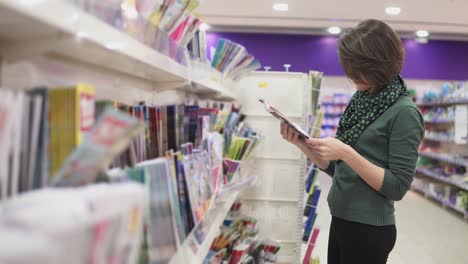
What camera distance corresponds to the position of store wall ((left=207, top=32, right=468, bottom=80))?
8.82 m

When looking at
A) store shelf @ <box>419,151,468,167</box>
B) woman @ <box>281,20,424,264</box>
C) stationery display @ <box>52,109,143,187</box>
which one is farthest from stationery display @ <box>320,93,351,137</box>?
stationery display @ <box>52,109,143,187</box>

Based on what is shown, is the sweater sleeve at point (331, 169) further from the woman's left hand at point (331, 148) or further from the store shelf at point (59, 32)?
the store shelf at point (59, 32)

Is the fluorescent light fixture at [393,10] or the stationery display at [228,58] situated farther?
the fluorescent light fixture at [393,10]

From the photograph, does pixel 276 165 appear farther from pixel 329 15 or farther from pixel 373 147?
pixel 329 15

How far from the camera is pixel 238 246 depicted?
7.45 ft

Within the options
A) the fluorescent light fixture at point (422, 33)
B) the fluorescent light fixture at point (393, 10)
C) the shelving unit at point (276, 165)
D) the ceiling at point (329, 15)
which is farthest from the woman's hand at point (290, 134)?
the fluorescent light fixture at point (422, 33)

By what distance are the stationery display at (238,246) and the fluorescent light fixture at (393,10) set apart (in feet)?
16.7

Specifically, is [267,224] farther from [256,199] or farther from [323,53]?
[323,53]

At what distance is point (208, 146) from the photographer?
1437 mm

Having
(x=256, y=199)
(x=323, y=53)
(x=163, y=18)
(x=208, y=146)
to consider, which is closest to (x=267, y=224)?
(x=256, y=199)

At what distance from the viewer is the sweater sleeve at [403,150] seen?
1.44m

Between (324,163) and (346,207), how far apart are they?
1.12 feet

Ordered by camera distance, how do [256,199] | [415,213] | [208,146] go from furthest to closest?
[415,213], [256,199], [208,146]

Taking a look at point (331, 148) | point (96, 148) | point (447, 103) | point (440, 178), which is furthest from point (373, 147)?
point (447, 103)
